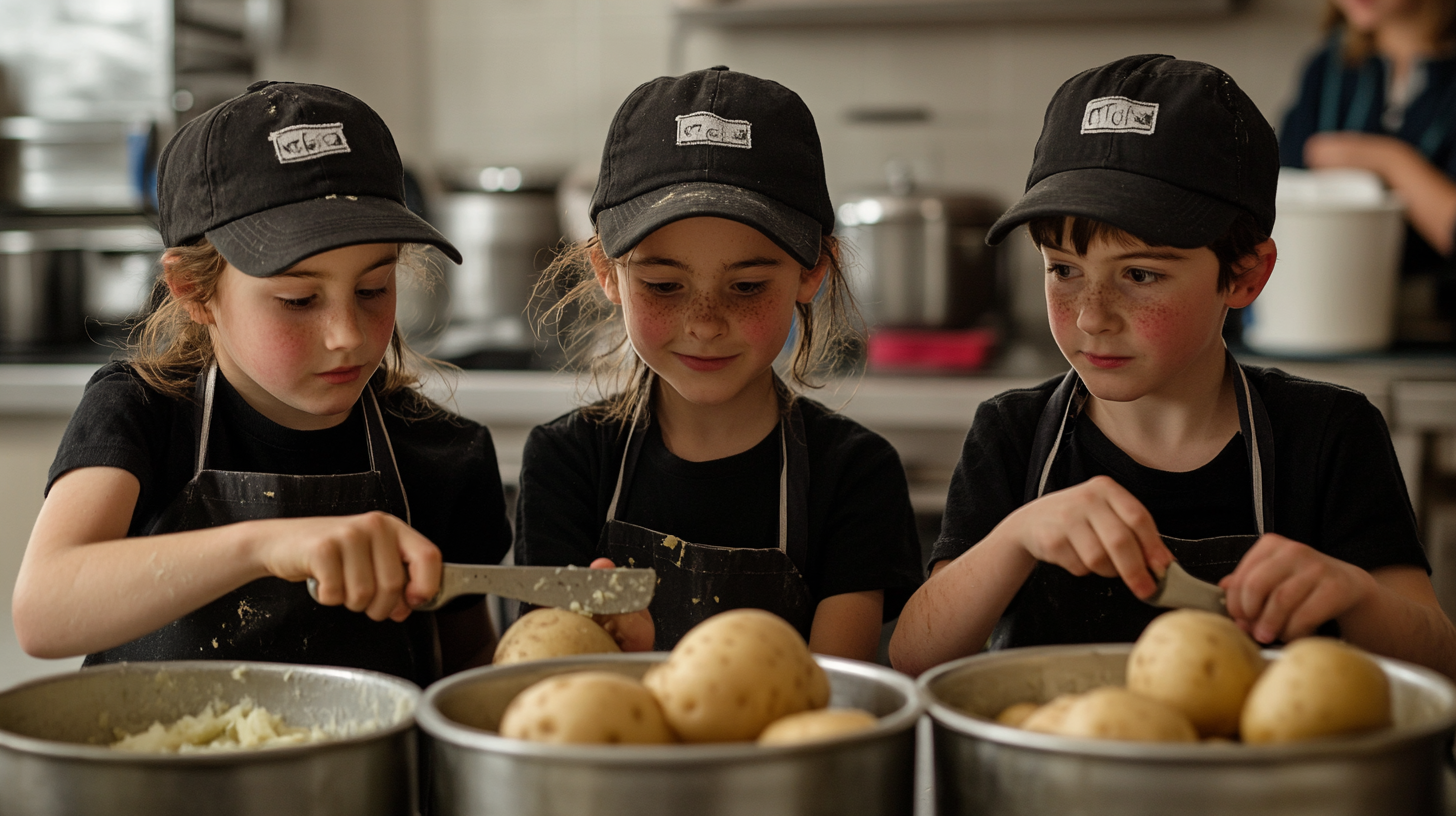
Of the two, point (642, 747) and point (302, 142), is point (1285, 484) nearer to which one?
point (642, 747)

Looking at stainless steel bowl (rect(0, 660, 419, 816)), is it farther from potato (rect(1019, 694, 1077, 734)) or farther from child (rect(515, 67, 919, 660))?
child (rect(515, 67, 919, 660))

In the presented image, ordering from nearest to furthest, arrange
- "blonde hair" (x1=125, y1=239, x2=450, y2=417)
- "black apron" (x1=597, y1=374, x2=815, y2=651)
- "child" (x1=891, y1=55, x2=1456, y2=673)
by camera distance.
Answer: "child" (x1=891, y1=55, x2=1456, y2=673) < "blonde hair" (x1=125, y1=239, x2=450, y2=417) < "black apron" (x1=597, y1=374, x2=815, y2=651)

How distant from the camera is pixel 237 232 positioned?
3.39ft

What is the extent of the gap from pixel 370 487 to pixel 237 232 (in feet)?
0.88

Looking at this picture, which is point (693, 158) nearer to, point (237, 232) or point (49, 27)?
point (237, 232)

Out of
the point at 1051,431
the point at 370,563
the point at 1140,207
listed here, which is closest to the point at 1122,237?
the point at 1140,207

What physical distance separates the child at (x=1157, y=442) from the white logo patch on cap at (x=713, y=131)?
9.7 inches

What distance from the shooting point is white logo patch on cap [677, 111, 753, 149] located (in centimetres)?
111

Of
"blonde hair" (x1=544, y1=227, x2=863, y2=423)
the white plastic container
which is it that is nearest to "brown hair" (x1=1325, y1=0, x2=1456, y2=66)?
the white plastic container

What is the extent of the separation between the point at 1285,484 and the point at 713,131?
2.08 feet

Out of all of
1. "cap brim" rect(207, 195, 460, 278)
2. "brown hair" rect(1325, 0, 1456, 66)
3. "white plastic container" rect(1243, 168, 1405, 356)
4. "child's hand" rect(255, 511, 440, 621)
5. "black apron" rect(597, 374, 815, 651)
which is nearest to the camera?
"child's hand" rect(255, 511, 440, 621)

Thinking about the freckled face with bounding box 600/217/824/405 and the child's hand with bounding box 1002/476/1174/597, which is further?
the freckled face with bounding box 600/217/824/405

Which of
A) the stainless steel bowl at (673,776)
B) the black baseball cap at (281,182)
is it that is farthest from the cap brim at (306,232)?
the stainless steel bowl at (673,776)

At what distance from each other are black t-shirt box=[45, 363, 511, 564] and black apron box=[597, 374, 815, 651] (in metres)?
0.15
